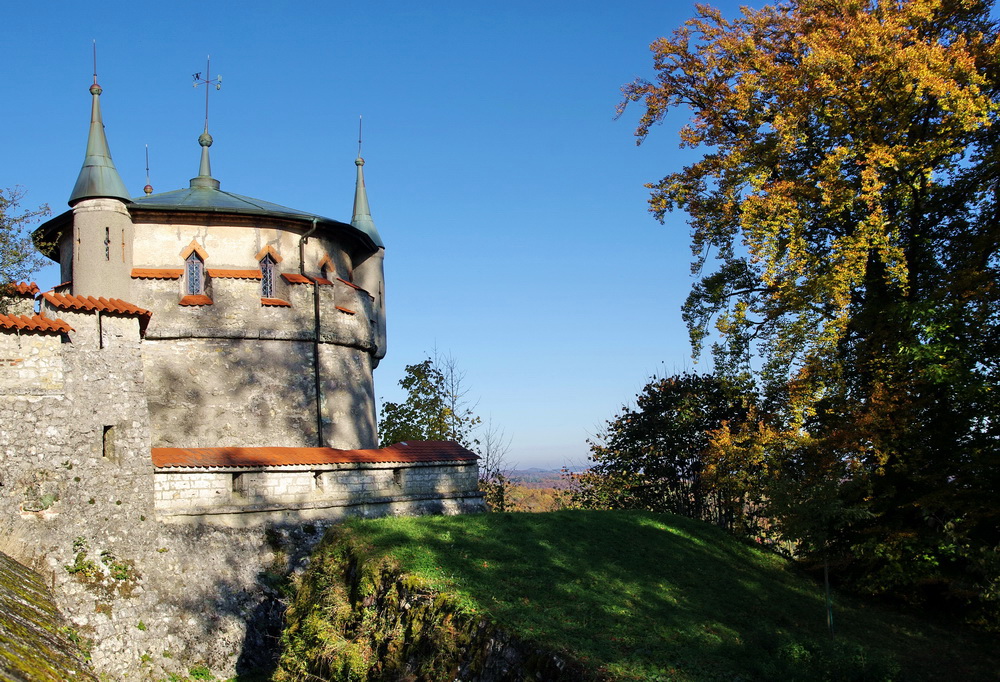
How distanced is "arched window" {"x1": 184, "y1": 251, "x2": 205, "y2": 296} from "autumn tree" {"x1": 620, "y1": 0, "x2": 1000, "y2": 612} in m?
11.7

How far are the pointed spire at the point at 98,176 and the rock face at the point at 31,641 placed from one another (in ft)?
33.9

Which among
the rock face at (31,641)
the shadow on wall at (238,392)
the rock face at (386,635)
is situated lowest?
the rock face at (386,635)

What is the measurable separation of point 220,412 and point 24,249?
19.9ft

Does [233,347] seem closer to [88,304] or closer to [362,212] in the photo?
[88,304]

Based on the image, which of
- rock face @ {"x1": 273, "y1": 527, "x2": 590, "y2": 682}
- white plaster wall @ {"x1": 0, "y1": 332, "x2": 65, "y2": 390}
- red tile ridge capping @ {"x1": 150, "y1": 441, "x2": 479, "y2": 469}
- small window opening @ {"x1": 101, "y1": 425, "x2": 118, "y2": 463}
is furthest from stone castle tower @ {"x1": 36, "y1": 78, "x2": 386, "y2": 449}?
rock face @ {"x1": 273, "y1": 527, "x2": 590, "y2": 682}

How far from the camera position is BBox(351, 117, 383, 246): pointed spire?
2619 cm

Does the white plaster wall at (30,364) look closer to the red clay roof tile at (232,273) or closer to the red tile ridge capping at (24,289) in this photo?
the red tile ridge capping at (24,289)

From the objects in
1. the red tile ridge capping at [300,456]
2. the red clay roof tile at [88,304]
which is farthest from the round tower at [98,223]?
the red tile ridge capping at [300,456]

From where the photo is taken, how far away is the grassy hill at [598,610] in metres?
9.81

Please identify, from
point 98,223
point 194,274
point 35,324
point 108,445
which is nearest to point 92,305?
point 35,324

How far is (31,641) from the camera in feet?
21.0

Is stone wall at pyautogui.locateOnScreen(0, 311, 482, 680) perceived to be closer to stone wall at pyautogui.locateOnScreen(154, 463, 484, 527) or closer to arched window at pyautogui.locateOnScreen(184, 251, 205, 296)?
stone wall at pyautogui.locateOnScreen(154, 463, 484, 527)

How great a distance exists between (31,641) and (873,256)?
17243 millimetres

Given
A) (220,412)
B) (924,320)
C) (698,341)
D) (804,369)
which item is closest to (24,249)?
(220,412)
